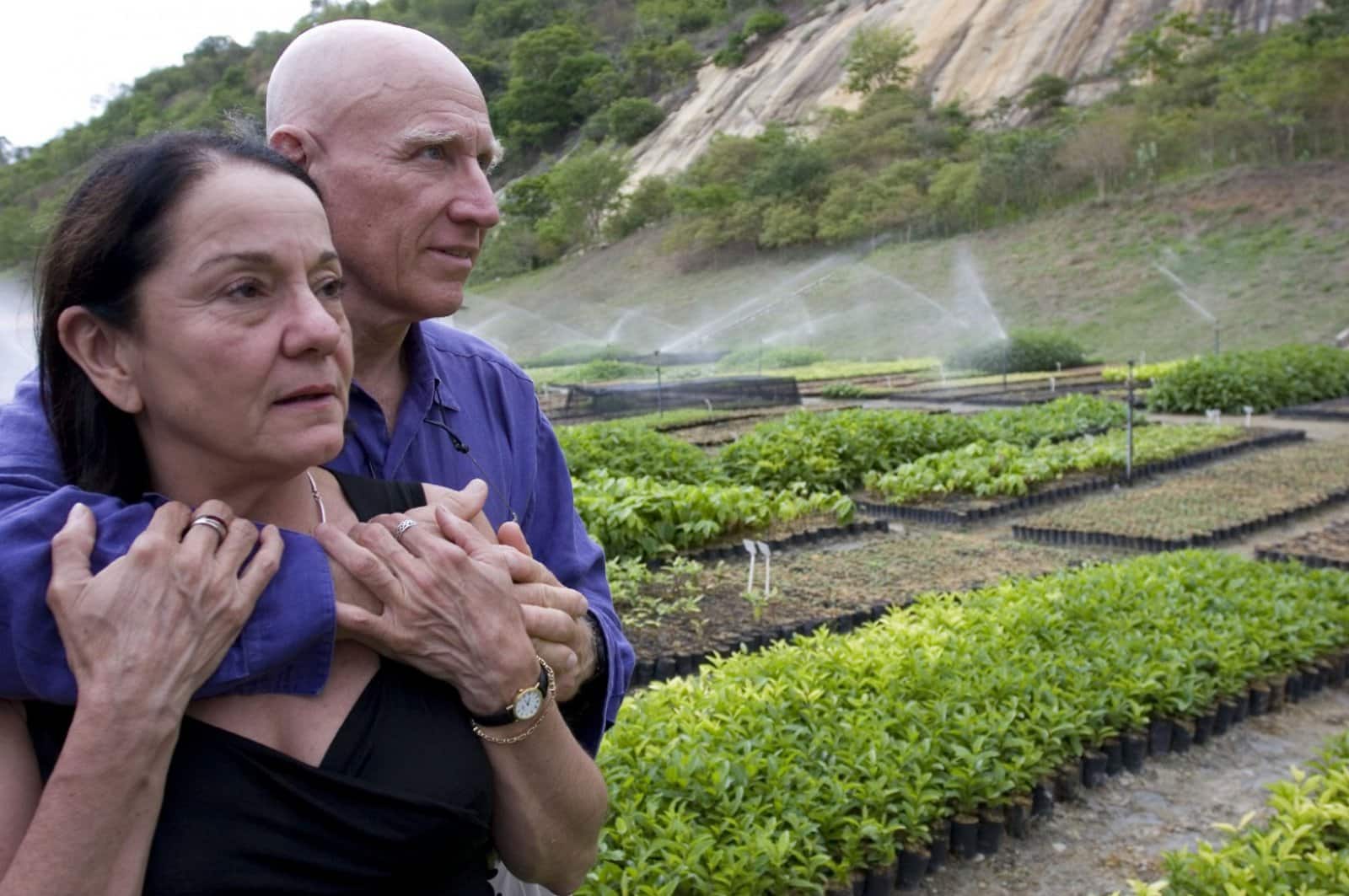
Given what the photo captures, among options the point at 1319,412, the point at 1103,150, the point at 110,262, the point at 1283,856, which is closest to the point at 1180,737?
the point at 1283,856

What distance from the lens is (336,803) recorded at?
122 cm

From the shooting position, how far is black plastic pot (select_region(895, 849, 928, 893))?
3504 mm

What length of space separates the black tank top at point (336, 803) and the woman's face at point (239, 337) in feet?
1.00

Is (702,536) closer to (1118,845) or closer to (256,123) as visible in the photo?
(1118,845)

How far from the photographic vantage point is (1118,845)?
12.7 feet

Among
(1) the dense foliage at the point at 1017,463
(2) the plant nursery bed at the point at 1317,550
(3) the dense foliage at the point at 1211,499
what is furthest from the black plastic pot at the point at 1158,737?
(1) the dense foliage at the point at 1017,463

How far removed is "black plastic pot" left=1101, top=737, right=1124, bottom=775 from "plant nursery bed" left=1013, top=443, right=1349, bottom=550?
4.15 metres

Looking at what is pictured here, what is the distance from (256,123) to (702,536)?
6.64 m

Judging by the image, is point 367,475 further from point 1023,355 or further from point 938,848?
point 1023,355

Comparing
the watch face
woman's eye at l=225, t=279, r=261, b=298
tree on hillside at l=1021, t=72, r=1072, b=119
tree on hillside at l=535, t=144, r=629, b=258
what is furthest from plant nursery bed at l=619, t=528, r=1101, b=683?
tree on hillside at l=535, t=144, r=629, b=258

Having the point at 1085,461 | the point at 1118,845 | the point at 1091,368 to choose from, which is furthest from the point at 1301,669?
the point at 1091,368

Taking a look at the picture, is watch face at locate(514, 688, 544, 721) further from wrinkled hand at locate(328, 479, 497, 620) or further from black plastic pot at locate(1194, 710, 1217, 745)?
black plastic pot at locate(1194, 710, 1217, 745)

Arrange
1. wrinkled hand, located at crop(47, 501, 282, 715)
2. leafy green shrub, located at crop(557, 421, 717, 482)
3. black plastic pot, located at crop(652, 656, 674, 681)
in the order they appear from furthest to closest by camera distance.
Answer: leafy green shrub, located at crop(557, 421, 717, 482), black plastic pot, located at crop(652, 656, 674, 681), wrinkled hand, located at crop(47, 501, 282, 715)

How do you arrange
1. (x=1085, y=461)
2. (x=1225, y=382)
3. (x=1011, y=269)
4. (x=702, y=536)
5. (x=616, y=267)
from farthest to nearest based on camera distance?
(x=616, y=267), (x=1011, y=269), (x=1225, y=382), (x=1085, y=461), (x=702, y=536)
